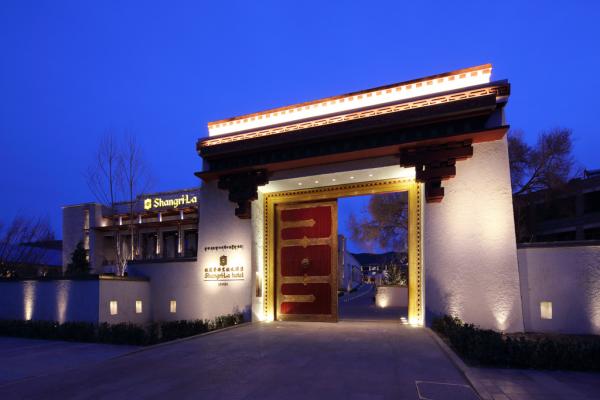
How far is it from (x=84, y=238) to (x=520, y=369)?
5203cm

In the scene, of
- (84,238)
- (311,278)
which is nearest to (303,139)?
(311,278)

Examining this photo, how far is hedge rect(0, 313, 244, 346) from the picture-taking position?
14.0 meters

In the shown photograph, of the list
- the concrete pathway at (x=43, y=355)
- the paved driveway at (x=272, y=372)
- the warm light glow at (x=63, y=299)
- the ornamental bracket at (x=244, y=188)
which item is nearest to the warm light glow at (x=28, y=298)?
the warm light glow at (x=63, y=299)

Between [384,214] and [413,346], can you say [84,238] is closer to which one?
[384,214]

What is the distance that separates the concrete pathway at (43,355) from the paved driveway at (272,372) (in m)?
1.15

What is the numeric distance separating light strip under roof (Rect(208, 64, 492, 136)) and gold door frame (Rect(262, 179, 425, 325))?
296 cm

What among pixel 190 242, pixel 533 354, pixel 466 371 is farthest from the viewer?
pixel 190 242

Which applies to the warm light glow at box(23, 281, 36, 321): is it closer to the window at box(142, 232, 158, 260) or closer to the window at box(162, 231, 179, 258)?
the window at box(162, 231, 179, 258)

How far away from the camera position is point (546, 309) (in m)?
12.3

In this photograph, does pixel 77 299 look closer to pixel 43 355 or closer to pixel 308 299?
pixel 43 355

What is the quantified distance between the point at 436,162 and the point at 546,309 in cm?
543

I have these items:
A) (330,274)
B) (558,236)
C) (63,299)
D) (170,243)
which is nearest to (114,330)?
(63,299)

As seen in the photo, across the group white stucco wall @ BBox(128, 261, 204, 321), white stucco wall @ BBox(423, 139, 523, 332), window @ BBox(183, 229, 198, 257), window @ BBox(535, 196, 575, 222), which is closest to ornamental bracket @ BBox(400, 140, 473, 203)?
A: white stucco wall @ BBox(423, 139, 523, 332)

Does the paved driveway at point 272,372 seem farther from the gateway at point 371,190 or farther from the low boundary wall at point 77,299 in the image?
the low boundary wall at point 77,299
